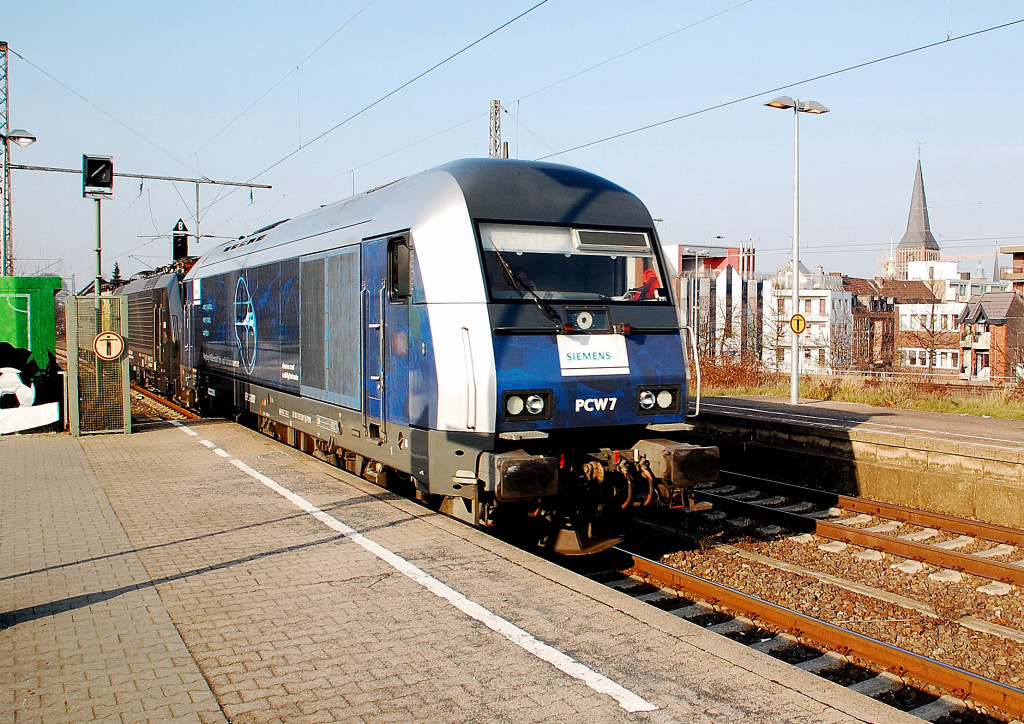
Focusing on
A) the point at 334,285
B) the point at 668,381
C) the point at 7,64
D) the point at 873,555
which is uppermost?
the point at 7,64

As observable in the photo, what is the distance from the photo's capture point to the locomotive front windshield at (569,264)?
7781 millimetres

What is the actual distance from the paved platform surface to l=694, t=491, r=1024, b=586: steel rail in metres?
3.97

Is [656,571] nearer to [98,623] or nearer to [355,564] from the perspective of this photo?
[355,564]

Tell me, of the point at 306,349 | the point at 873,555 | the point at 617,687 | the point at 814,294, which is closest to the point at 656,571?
the point at 873,555

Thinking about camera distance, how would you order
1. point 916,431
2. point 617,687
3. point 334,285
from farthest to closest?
1. point 916,431
2. point 334,285
3. point 617,687

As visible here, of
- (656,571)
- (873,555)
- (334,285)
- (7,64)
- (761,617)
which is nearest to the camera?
(761,617)

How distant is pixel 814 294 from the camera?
74875mm

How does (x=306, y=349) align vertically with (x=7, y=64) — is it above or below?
below

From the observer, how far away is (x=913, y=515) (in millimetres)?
10445

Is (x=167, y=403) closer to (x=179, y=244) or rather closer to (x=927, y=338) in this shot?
(x=179, y=244)

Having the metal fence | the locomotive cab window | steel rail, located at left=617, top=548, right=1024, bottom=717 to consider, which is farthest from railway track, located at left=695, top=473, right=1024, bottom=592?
the metal fence

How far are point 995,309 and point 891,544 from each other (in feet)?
210

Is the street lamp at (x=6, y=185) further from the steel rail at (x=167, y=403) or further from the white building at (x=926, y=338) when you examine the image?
the white building at (x=926, y=338)

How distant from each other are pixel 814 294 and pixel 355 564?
72920 mm
